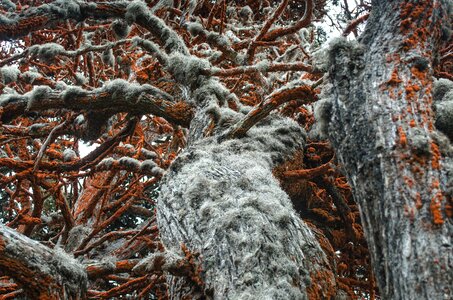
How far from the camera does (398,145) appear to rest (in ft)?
3.79

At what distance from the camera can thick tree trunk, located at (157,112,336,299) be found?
1395mm

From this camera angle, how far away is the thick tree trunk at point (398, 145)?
96 cm

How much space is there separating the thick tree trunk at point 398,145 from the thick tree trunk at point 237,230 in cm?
37

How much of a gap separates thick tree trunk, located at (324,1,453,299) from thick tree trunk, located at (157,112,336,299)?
0.37 meters

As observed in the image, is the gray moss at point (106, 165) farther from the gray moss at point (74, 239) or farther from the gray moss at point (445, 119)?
the gray moss at point (445, 119)

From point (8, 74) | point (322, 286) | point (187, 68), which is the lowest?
point (322, 286)

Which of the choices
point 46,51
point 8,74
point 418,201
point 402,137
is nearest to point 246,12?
point 46,51

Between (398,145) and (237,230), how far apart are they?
2.09ft

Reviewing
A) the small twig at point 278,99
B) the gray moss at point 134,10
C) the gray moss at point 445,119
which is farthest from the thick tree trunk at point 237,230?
the gray moss at point 134,10

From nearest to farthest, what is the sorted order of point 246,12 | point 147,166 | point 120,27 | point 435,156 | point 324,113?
point 435,156, point 324,113, point 120,27, point 147,166, point 246,12

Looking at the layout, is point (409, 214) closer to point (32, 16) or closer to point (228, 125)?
point (228, 125)

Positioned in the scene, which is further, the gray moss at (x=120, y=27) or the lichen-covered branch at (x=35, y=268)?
the gray moss at (x=120, y=27)

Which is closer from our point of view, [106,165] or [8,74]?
[8,74]

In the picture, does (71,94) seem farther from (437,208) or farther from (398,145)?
(437,208)
